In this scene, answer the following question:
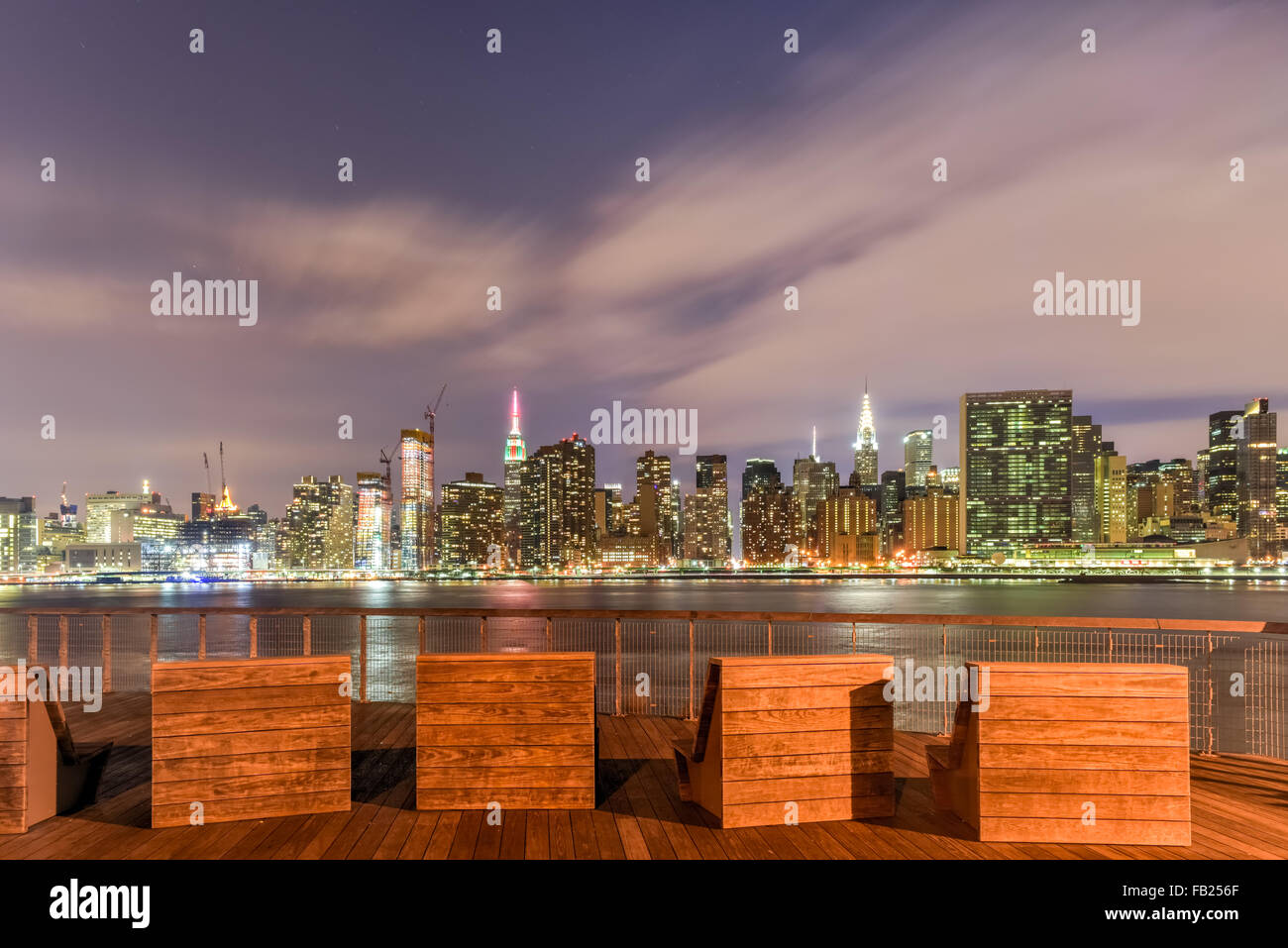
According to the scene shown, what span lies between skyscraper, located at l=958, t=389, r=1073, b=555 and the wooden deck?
642 ft

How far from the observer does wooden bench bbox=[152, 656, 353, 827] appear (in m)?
4.43

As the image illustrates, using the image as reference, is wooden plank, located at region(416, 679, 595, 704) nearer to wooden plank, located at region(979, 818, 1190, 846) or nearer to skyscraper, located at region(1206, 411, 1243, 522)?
wooden plank, located at region(979, 818, 1190, 846)

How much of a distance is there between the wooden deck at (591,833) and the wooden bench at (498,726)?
15 centimetres

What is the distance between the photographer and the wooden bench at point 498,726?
4648mm

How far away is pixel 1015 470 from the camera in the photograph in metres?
184

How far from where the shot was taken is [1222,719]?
2381 cm

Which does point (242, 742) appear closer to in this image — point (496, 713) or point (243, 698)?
point (243, 698)

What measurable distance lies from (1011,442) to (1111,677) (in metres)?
208

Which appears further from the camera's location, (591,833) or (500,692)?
(500,692)

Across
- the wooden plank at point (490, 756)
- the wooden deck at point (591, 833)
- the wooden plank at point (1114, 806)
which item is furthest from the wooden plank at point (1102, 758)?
the wooden plank at point (490, 756)

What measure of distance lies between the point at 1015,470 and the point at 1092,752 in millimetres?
205605

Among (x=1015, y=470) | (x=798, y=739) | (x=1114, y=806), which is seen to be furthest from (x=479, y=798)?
(x=1015, y=470)

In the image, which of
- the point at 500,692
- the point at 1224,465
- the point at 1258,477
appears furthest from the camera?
the point at 1224,465
